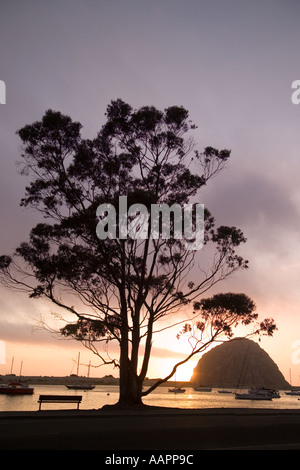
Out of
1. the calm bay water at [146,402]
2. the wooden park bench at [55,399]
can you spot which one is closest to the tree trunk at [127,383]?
the wooden park bench at [55,399]

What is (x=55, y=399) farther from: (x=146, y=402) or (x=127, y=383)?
(x=146, y=402)

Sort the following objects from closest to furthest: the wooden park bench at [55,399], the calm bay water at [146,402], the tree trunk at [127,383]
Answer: the tree trunk at [127,383]
the wooden park bench at [55,399]
the calm bay water at [146,402]

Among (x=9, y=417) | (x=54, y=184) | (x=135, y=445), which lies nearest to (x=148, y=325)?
(x=54, y=184)

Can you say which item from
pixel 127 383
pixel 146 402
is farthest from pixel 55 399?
pixel 146 402

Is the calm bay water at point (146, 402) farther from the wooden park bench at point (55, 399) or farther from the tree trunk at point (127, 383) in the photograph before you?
the tree trunk at point (127, 383)

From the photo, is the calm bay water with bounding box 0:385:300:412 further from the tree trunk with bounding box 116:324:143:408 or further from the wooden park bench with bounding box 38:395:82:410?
the tree trunk with bounding box 116:324:143:408

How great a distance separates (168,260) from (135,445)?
1659 centimetres

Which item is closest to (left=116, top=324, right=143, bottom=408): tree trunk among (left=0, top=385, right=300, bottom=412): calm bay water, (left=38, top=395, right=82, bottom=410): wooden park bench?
(left=38, top=395, right=82, bottom=410): wooden park bench

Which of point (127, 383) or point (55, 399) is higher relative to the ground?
point (127, 383)

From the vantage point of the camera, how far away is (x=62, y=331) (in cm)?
2805

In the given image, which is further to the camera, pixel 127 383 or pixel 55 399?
pixel 55 399

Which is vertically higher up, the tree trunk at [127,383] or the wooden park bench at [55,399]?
the tree trunk at [127,383]
